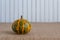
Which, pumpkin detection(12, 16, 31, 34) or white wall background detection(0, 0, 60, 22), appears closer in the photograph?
pumpkin detection(12, 16, 31, 34)

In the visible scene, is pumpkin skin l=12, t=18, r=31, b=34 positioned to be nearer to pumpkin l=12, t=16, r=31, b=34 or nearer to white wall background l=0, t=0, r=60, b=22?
pumpkin l=12, t=16, r=31, b=34

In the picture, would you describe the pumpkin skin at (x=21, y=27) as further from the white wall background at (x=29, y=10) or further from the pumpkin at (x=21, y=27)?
the white wall background at (x=29, y=10)

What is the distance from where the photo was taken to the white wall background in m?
1.47

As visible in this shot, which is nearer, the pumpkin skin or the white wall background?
the pumpkin skin

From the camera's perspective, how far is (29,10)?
1.48 m

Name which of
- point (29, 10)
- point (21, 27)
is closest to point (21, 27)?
point (21, 27)

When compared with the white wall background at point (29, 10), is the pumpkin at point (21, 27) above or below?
below

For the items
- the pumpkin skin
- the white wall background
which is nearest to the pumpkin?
the pumpkin skin

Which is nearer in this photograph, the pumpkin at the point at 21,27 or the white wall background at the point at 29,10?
the pumpkin at the point at 21,27

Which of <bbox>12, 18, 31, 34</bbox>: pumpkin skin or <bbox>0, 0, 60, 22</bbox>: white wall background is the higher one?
<bbox>0, 0, 60, 22</bbox>: white wall background

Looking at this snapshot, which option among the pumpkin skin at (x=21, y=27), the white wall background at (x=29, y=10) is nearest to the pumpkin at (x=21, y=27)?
the pumpkin skin at (x=21, y=27)

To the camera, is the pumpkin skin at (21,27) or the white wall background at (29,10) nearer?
the pumpkin skin at (21,27)

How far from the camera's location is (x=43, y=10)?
4.83 ft

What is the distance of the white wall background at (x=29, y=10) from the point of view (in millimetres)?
1471
